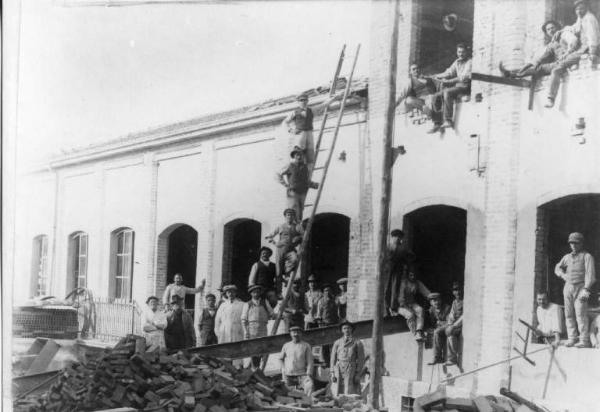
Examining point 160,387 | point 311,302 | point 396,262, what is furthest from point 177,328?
point 396,262

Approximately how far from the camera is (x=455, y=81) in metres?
7.99

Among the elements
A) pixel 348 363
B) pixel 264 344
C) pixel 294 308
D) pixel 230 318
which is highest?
pixel 294 308

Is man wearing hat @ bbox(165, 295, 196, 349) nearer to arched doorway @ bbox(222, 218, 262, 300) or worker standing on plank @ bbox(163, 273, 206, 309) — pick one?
worker standing on plank @ bbox(163, 273, 206, 309)

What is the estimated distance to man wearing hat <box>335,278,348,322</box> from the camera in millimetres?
9312

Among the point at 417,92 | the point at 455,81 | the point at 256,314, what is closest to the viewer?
the point at 455,81

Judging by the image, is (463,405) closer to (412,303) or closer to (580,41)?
(412,303)

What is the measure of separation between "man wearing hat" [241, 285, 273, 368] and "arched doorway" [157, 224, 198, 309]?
80.0 inches

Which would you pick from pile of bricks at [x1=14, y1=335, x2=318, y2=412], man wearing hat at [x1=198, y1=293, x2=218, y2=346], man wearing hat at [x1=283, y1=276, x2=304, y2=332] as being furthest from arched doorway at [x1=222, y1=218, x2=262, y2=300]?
pile of bricks at [x1=14, y1=335, x2=318, y2=412]

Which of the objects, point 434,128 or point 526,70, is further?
→ point 434,128

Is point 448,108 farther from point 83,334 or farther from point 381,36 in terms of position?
point 83,334

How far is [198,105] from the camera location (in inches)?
408

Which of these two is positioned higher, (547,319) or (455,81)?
(455,81)

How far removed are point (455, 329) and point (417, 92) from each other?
282cm

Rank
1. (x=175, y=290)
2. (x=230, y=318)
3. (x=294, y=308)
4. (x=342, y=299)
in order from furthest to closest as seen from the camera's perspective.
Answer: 1. (x=175, y=290)
2. (x=230, y=318)
3. (x=294, y=308)
4. (x=342, y=299)
